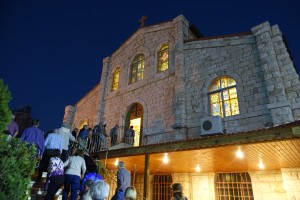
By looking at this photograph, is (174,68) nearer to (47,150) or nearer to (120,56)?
(120,56)

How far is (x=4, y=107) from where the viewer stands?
12.6 feet

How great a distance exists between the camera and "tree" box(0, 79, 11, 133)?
3759 mm

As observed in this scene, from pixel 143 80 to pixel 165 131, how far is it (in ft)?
12.6

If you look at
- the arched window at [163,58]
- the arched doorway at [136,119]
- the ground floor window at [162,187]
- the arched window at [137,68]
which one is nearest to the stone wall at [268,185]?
the ground floor window at [162,187]

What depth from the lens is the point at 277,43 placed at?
8.63m

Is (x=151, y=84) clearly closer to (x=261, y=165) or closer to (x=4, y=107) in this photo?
(x=261, y=165)

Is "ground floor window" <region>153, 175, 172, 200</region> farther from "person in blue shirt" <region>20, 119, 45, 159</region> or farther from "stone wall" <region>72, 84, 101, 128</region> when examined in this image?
"person in blue shirt" <region>20, 119, 45, 159</region>

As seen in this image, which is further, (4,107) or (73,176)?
(73,176)

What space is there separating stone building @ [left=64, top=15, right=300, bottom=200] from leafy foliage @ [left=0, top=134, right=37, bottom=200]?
158 inches

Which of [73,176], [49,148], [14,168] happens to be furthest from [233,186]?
[14,168]

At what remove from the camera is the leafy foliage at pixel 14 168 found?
3213 mm

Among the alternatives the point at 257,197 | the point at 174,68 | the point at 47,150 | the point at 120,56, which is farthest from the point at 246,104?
the point at 120,56

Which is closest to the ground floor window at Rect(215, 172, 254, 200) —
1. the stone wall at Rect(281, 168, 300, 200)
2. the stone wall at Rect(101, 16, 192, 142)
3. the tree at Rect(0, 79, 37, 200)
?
the stone wall at Rect(281, 168, 300, 200)

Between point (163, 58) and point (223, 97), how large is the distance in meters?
4.75
